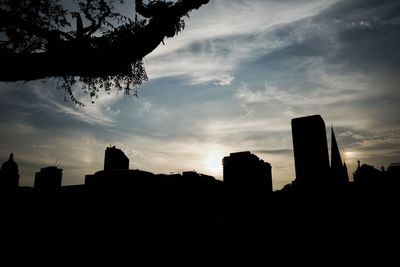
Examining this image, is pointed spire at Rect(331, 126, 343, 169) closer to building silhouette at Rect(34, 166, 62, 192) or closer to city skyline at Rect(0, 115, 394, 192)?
city skyline at Rect(0, 115, 394, 192)

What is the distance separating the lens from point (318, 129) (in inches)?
265

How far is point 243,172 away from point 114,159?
29.3 ft

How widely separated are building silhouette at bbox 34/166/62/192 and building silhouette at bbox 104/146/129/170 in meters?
4.90

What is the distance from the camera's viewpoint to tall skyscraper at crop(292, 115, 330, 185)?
6480mm

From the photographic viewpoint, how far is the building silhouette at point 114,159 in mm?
14915

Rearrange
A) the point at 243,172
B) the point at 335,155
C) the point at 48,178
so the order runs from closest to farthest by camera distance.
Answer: the point at 243,172 < the point at 48,178 < the point at 335,155

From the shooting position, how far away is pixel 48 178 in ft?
56.6

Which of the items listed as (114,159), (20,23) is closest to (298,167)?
(20,23)

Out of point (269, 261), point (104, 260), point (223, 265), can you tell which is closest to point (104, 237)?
point (104, 260)

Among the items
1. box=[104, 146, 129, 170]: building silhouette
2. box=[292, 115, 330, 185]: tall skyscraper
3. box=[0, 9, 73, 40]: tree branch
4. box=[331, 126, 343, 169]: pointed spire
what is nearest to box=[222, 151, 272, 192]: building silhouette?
box=[292, 115, 330, 185]: tall skyscraper

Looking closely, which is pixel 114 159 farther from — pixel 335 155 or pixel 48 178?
pixel 335 155

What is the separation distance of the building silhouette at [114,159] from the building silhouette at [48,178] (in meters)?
4.90

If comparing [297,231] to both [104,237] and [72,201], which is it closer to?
[104,237]

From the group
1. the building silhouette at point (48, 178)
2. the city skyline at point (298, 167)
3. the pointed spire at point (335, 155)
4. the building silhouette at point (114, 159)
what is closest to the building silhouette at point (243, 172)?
the city skyline at point (298, 167)
